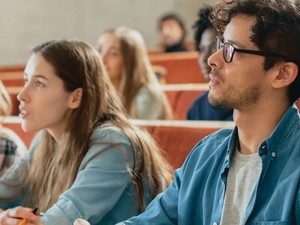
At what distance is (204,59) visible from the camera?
3004 mm

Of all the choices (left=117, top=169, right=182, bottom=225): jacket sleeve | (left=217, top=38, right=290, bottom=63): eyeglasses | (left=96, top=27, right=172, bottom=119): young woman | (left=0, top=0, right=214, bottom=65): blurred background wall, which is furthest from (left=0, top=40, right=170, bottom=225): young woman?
(left=0, top=0, right=214, bottom=65): blurred background wall

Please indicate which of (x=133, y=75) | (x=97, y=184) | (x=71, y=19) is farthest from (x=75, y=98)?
(x=71, y=19)

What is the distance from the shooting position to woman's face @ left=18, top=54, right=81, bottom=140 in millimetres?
1882

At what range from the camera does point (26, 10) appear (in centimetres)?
672

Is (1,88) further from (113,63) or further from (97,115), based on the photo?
(113,63)

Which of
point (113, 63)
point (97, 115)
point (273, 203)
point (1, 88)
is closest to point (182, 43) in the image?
point (113, 63)

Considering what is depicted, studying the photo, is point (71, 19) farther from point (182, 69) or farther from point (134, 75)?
point (134, 75)

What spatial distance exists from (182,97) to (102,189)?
1.99 metres

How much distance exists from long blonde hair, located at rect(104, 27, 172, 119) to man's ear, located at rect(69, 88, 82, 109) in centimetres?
148

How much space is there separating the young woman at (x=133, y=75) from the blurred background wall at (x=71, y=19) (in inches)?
107

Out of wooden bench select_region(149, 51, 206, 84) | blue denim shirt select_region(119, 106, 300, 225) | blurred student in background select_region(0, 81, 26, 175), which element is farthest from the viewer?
wooden bench select_region(149, 51, 206, 84)

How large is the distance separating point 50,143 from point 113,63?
1571mm

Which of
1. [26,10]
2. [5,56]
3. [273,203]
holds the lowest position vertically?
[5,56]

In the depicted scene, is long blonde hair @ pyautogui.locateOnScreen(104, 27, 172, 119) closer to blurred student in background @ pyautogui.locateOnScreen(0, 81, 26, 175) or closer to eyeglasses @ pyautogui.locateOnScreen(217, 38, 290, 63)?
blurred student in background @ pyautogui.locateOnScreen(0, 81, 26, 175)
